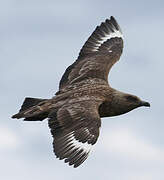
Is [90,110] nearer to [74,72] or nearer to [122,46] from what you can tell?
[74,72]

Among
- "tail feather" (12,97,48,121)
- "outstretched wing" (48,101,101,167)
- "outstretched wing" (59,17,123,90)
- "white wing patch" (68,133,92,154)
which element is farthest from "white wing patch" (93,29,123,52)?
"white wing patch" (68,133,92,154)

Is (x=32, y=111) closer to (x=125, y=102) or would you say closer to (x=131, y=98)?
(x=125, y=102)

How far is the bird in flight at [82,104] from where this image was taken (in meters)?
11.8

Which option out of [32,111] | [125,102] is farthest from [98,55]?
[32,111]

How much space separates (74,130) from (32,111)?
1085mm

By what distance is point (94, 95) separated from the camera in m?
13.3

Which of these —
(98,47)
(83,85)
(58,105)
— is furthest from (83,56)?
(58,105)

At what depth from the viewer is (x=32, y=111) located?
12.7 meters

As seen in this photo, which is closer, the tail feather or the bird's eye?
the tail feather

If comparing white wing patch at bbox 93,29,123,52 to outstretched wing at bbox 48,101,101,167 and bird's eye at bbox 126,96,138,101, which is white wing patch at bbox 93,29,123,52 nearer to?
bird's eye at bbox 126,96,138,101

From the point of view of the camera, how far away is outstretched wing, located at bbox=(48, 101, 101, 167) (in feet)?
38.0

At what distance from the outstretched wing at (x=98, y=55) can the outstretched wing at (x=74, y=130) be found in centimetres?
191

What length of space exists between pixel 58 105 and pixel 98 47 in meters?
4.18

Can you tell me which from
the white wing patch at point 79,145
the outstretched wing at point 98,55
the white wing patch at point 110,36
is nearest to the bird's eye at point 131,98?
the outstretched wing at point 98,55
